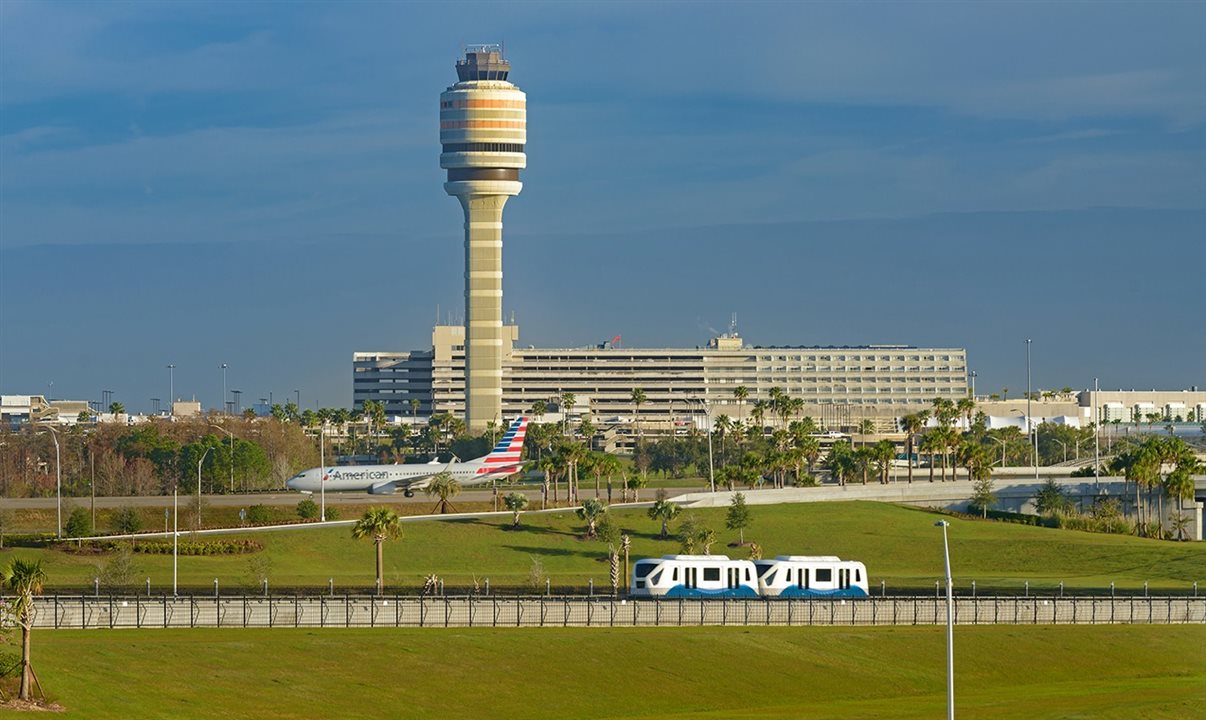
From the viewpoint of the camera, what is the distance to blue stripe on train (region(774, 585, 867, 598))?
11100cm

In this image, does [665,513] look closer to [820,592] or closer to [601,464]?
[601,464]

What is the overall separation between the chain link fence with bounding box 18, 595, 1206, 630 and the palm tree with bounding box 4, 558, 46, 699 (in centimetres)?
1745

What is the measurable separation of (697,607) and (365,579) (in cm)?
4038

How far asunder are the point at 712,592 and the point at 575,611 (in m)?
18.8

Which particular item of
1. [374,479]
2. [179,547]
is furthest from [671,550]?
[374,479]

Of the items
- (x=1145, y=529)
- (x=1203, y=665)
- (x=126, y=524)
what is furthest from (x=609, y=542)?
(x=1203, y=665)

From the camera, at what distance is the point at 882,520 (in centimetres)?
16538

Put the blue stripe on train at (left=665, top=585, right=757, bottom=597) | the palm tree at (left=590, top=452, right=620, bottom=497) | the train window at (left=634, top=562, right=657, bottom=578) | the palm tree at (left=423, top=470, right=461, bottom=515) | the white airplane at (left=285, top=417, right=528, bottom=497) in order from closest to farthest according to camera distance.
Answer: the blue stripe on train at (left=665, top=585, right=757, bottom=597)
the train window at (left=634, top=562, right=657, bottom=578)
the palm tree at (left=423, top=470, right=461, bottom=515)
the palm tree at (left=590, top=452, right=620, bottom=497)
the white airplane at (left=285, top=417, right=528, bottom=497)

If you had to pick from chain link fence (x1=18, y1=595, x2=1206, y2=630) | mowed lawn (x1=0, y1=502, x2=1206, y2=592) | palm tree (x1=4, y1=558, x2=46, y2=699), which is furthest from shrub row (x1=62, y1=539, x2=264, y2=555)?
palm tree (x1=4, y1=558, x2=46, y2=699)

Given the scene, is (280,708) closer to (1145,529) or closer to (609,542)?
(609,542)

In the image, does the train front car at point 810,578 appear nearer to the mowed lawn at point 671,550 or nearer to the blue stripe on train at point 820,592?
the blue stripe on train at point 820,592

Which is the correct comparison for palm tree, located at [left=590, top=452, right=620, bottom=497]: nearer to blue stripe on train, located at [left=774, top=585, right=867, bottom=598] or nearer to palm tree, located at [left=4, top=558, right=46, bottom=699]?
blue stripe on train, located at [left=774, top=585, right=867, bottom=598]

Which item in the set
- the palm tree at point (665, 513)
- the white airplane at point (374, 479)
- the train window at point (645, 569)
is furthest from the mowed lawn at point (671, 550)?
the white airplane at point (374, 479)

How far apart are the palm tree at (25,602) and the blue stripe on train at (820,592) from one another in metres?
52.6
